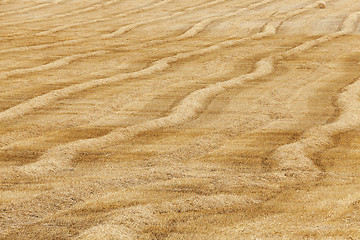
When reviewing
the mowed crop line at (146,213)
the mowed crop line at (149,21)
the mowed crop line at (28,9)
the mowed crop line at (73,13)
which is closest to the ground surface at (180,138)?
the mowed crop line at (146,213)

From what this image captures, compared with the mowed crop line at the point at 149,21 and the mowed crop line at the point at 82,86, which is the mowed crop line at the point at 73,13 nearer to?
the mowed crop line at the point at 149,21

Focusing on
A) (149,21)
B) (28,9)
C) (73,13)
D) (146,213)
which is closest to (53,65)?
(146,213)

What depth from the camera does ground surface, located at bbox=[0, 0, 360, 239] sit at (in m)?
2.99

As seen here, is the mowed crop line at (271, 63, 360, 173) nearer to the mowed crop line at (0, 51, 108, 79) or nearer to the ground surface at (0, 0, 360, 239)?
the ground surface at (0, 0, 360, 239)

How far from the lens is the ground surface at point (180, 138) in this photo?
9.80 ft

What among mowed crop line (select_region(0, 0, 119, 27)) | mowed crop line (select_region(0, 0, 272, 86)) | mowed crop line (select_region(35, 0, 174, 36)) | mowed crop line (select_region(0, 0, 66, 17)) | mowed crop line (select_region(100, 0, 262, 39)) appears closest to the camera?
mowed crop line (select_region(0, 0, 272, 86))

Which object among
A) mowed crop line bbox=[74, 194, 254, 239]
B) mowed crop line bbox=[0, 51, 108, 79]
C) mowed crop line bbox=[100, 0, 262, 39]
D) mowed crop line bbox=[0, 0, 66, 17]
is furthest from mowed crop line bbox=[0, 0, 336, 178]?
mowed crop line bbox=[0, 0, 66, 17]

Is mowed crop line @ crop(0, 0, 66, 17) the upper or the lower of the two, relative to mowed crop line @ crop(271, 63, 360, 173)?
lower

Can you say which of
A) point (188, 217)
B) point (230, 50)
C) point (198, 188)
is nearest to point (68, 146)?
point (198, 188)

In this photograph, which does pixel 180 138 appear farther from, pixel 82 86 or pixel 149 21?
pixel 149 21

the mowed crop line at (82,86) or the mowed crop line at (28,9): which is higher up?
the mowed crop line at (82,86)

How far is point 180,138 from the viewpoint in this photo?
4.56m

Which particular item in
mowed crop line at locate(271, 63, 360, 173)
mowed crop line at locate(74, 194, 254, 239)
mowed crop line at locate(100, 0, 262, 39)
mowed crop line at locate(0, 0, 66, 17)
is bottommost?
mowed crop line at locate(100, 0, 262, 39)

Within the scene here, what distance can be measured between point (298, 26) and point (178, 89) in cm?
627
